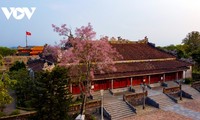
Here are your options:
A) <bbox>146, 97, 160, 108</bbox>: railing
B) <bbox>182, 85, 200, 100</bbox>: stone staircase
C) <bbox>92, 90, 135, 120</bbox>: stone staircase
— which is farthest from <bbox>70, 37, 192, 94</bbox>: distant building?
<bbox>146, 97, 160, 108</bbox>: railing

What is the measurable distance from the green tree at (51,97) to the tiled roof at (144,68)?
364 inches

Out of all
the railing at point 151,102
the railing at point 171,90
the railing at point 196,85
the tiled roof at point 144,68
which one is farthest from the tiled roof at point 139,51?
the railing at point 151,102

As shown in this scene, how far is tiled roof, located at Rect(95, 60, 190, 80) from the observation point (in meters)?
27.2

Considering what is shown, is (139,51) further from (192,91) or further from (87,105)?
(87,105)

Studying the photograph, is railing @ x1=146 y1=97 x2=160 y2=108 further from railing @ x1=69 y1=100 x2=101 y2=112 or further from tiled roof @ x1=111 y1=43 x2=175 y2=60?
tiled roof @ x1=111 y1=43 x2=175 y2=60

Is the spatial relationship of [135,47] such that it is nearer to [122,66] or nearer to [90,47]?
[122,66]

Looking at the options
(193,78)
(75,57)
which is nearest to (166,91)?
(193,78)

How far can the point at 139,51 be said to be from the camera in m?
34.0

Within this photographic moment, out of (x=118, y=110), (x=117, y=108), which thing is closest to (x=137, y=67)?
(x=117, y=108)

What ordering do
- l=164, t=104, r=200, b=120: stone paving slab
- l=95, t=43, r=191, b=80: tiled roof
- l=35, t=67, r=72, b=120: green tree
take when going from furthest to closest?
l=95, t=43, r=191, b=80: tiled roof
l=164, t=104, r=200, b=120: stone paving slab
l=35, t=67, r=72, b=120: green tree

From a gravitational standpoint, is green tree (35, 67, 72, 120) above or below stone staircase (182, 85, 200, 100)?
above

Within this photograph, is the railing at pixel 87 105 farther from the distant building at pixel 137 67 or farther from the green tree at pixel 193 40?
the green tree at pixel 193 40

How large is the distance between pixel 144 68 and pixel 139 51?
4.53m

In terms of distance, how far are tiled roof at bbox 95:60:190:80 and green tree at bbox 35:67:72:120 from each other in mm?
9241
